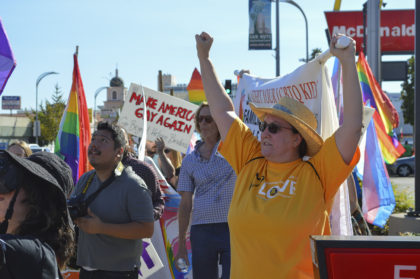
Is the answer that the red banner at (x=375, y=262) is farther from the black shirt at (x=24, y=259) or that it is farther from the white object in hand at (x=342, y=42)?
the white object in hand at (x=342, y=42)

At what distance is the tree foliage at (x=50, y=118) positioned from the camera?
50250mm

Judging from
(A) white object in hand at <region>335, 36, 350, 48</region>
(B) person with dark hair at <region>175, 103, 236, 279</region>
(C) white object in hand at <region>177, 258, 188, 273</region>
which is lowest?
(C) white object in hand at <region>177, 258, 188, 273</region>

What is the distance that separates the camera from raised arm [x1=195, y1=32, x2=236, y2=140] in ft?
9.71

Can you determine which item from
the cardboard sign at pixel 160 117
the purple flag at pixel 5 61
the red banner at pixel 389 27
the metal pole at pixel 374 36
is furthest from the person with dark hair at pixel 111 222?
the red banner at pixel 389 27

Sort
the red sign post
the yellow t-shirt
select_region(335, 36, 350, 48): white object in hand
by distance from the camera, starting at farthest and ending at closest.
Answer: select_region(335, 36, 350, 48): white object in hand < the yellow t-shirt < the red sign post

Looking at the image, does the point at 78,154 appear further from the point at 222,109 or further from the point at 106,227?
the point at 222,109

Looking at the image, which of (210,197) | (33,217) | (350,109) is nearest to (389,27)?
(210,197)

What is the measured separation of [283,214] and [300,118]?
1.73 ft

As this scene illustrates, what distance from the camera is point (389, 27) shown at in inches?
1341

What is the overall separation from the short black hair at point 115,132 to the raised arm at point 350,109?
65.2 inches

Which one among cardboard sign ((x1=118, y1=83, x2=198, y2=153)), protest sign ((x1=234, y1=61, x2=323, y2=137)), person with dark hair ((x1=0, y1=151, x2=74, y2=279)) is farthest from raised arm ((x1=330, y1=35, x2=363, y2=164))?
cardboard sign ((x1=118, y1=83, x2=198, y2=153))

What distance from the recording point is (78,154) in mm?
6223

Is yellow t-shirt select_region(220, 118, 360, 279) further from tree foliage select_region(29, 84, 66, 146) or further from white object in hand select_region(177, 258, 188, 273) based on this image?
tree foliage select_region(29, 84, 66, 146)

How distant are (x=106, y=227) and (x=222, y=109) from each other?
3.39 feet
